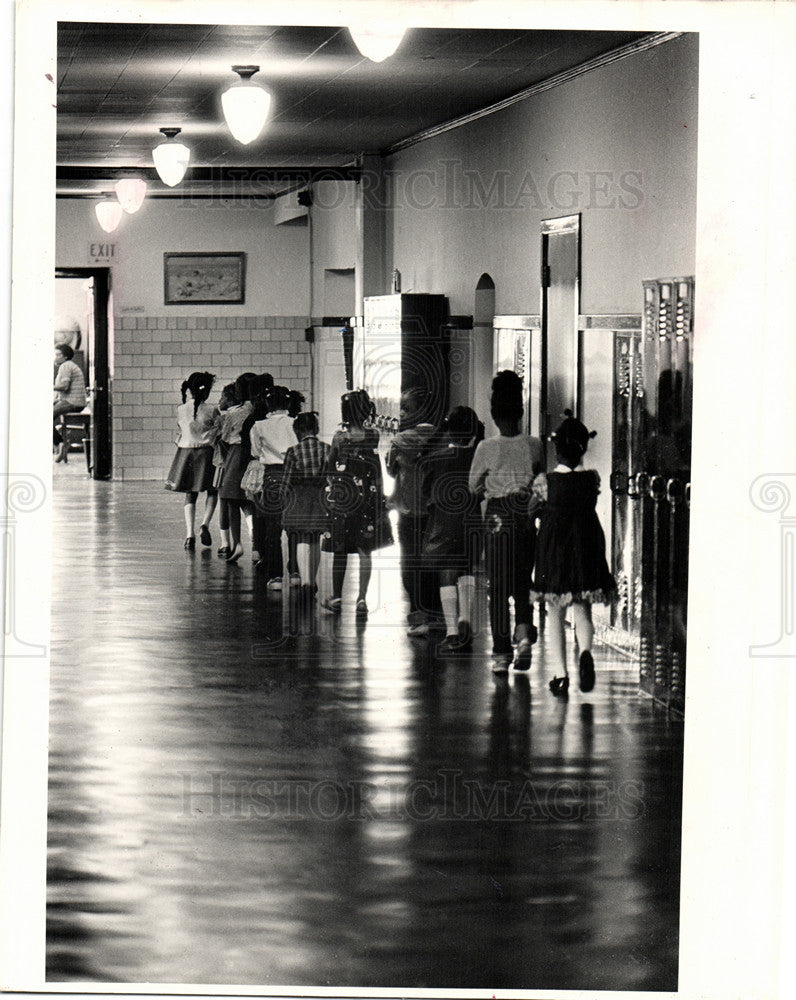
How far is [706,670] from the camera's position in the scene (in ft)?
8.73

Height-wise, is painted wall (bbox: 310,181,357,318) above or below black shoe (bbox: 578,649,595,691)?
above

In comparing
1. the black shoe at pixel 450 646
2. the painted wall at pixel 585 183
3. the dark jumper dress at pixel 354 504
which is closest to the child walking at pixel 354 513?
the dark jumper dress at pixel 354 504

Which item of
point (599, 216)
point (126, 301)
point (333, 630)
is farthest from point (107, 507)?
point (599, 216)

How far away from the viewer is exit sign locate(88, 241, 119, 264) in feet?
23.5

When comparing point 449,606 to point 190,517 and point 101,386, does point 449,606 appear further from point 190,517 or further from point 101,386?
point 101,386

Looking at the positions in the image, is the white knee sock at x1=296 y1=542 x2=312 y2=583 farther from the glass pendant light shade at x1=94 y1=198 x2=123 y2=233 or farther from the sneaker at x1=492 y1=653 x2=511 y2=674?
the glass pendant light shade at x1=94 y1=198 x2=123 y2=233

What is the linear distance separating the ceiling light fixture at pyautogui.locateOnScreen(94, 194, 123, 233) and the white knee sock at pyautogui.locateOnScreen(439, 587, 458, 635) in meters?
2.79

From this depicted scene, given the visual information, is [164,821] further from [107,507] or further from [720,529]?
[107,507]

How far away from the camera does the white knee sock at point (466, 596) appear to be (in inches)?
258

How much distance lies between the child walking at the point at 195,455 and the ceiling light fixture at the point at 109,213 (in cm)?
93

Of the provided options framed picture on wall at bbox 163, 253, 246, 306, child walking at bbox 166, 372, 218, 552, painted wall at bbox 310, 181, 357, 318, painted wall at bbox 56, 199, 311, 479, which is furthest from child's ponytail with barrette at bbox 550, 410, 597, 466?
painted wall at bbox 310, 181, 357, 318

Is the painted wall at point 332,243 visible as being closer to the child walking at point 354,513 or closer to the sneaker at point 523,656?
the child walking at point 354,513

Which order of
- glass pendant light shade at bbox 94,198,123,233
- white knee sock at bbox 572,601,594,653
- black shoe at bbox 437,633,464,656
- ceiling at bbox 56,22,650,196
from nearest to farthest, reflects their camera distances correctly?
white knee sock at bbox 572,601,594,653, ceiling at bbox 56,22,650,196, black shoe at bbox 437,633,464,656, glass pendant light shade at bbox 94,198,123,233

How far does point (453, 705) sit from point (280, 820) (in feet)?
4.40
